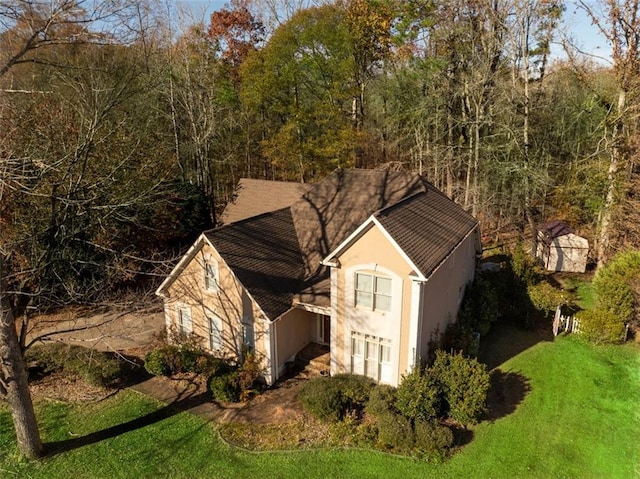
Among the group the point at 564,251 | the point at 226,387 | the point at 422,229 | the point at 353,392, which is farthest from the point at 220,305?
the point at 564,251

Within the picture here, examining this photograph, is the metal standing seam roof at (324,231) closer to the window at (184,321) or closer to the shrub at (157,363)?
the window at (184,321)

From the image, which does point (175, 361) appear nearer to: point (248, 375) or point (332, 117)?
point (248, 375)

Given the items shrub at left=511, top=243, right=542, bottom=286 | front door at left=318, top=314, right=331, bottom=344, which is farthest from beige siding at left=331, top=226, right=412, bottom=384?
shrub at left=511, top=243, right=542, bottom=286

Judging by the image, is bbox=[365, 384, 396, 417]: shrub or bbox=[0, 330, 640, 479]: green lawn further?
bbox=[365, 384, 396, 417]: shrub

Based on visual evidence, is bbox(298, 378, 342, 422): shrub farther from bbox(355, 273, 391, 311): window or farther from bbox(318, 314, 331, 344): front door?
bbox(318, 314, 331, 344): front door

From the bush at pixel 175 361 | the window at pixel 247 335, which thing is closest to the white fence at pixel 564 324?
the window at pixel 247 335

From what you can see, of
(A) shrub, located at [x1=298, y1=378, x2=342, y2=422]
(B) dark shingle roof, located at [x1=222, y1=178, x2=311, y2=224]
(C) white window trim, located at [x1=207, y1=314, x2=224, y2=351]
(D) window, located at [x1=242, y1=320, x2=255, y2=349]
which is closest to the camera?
(A) shrub, located at [x1=298, y1=378, x2=342, y2=422]

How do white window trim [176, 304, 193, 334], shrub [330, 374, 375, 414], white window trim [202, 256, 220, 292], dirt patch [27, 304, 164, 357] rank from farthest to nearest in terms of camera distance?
dirt patch [27, 304, 164, 357]
white window trim [176, 304, 193, 334]
white window trim [202, 256, 220, 292]
shrub [330, 374, 375, 414]
